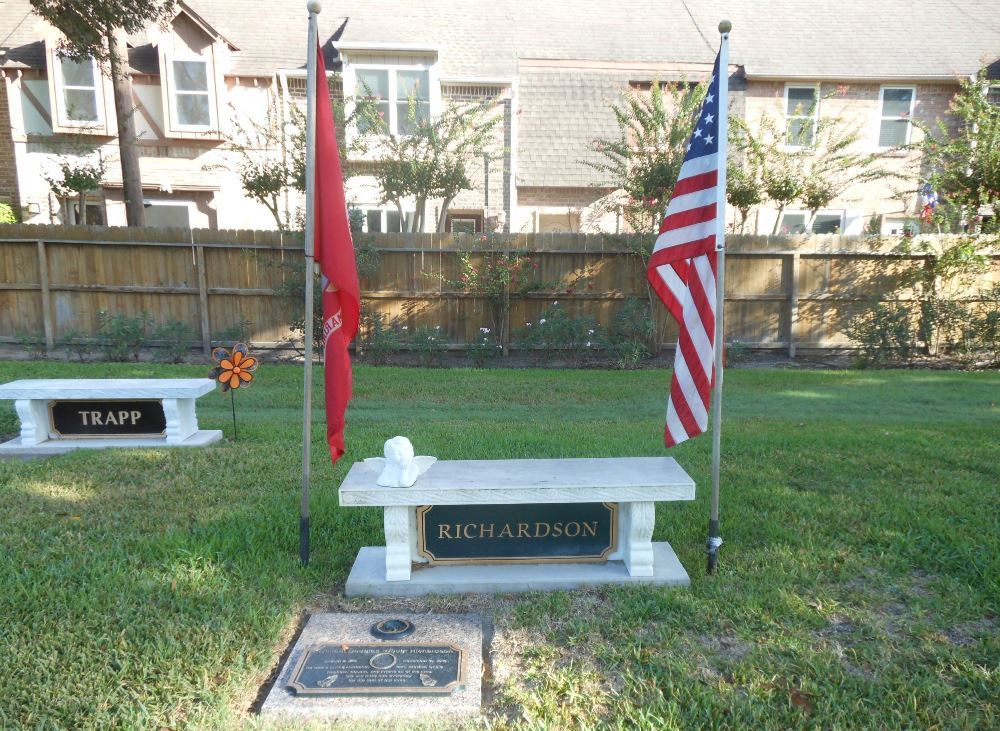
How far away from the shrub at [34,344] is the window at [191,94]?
24.1 feet

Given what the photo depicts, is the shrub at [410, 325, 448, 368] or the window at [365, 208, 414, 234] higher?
the window at [365, 208, 414, 234]

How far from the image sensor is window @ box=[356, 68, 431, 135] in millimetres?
16578

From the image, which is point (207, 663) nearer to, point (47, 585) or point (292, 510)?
point (47, 585)

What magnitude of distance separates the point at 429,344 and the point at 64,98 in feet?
40.5

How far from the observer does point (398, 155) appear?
15.0 m

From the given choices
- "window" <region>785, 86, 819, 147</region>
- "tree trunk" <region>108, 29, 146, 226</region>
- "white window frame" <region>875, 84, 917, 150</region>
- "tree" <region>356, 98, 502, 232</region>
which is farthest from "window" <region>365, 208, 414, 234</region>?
"white window frame" <region>875, 84, 917, 150</region>

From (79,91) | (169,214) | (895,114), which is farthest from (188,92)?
(895,114)

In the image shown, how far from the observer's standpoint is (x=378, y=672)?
2865 millimetres

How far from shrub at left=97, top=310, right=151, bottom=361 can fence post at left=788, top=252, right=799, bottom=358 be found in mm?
10927

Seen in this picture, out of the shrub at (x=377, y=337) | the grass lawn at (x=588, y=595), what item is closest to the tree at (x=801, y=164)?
the shrub at (x=377, y=337)

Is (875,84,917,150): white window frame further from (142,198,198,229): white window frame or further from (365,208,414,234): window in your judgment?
(142,198,198,229): white window frame

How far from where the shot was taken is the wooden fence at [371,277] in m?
11.7

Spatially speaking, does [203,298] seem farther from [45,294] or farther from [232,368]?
[232,368]

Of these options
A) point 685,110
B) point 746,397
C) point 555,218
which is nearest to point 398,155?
point 555,218
